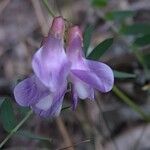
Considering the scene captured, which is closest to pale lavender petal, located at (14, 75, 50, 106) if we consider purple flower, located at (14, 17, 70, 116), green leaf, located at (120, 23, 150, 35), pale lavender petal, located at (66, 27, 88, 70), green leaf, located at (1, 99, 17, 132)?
purple flower, located at (14, 17, 70, 116)

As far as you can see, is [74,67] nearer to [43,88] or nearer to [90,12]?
[43,88]

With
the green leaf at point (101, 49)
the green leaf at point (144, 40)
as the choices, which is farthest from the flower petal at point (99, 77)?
the green leaf at point (144, 40)

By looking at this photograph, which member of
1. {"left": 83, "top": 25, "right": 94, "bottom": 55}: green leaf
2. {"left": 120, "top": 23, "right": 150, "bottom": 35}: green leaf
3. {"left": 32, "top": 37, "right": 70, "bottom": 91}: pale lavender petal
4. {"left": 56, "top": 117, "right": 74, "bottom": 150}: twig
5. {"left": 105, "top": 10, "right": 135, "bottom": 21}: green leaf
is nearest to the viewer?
{"left": 32, "top": 37, "right": 70, "bottom": 91}: pale lavender petal

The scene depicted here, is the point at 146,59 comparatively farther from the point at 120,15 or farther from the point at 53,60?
the point at 53,60

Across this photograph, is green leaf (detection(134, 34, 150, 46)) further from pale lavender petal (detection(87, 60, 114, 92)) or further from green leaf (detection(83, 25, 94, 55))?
pale lavender petal (detection(87, 60, 114, 92))

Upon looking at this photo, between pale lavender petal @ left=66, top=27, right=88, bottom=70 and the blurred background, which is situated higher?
pale lavender petal @ left=66, top=27, right=88, bottom=70

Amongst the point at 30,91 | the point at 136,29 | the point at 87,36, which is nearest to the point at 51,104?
the point at 30,91

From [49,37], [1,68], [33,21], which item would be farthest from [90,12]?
[49,37]
